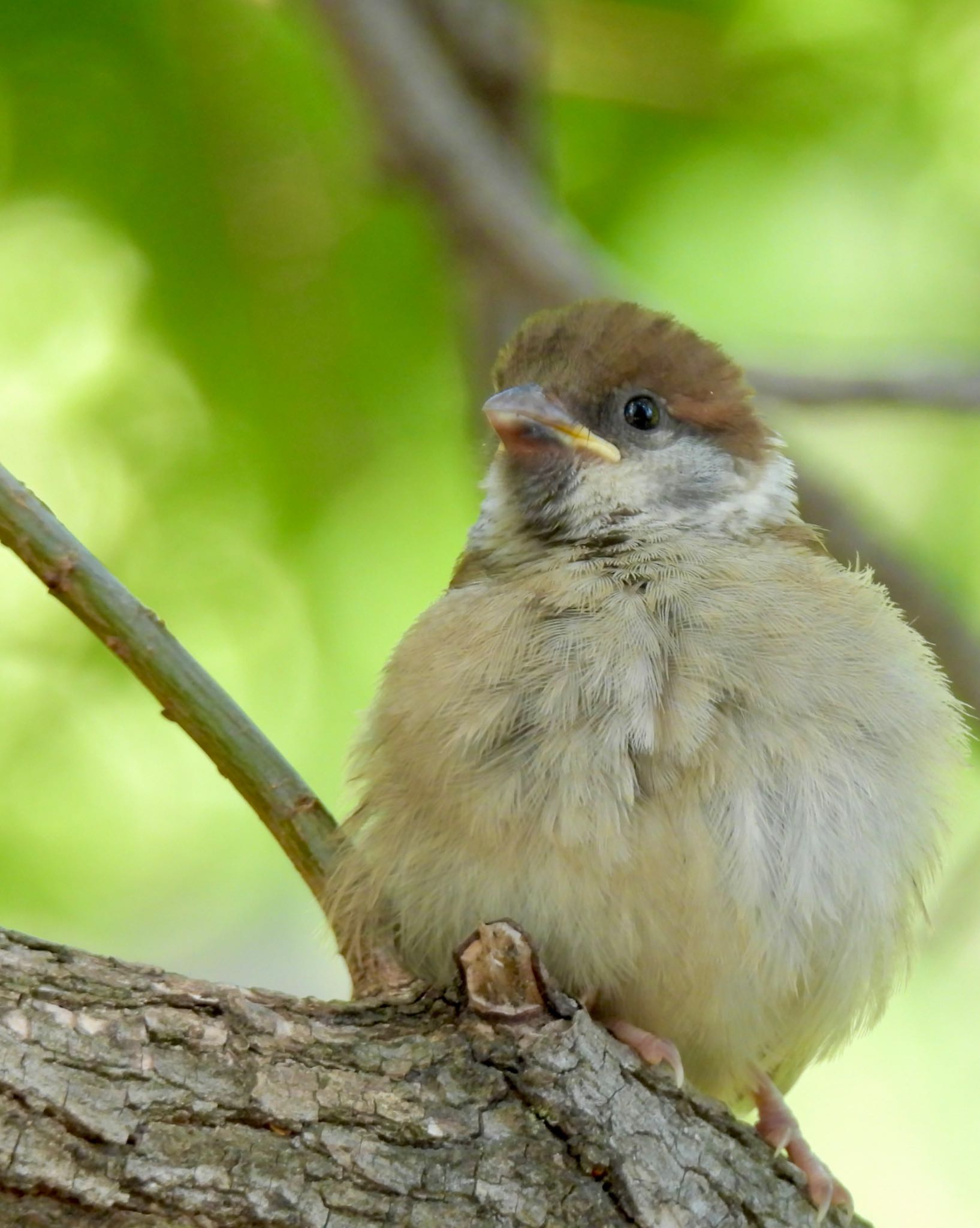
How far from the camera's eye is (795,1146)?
11.3 ft

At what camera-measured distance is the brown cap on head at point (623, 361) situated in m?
3.92

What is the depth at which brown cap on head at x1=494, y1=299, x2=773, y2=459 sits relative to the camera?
3.92m

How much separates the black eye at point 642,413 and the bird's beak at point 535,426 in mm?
123

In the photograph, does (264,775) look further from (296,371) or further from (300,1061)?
(296,371)

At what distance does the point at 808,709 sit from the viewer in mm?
3139

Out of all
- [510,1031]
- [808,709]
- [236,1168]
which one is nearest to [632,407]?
[808,709]

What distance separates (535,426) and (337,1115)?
1803mm

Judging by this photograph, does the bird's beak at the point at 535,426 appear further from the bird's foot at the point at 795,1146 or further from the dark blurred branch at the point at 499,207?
the bird's foot at the point at 795,1146

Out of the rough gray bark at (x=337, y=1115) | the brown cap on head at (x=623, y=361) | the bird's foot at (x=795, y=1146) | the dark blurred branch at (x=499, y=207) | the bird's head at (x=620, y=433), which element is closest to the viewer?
the rough gray bark at (x=337, y=1115)

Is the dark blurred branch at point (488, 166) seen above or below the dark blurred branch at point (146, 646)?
above

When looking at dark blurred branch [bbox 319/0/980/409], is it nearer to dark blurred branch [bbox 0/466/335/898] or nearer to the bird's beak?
the bird's beak

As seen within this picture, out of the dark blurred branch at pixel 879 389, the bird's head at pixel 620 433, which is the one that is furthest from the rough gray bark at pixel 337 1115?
the dark blurred branch at pixel 879 389

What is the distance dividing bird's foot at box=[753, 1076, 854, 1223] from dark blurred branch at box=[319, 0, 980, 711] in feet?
5.51

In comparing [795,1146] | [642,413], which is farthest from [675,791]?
[642,413]
